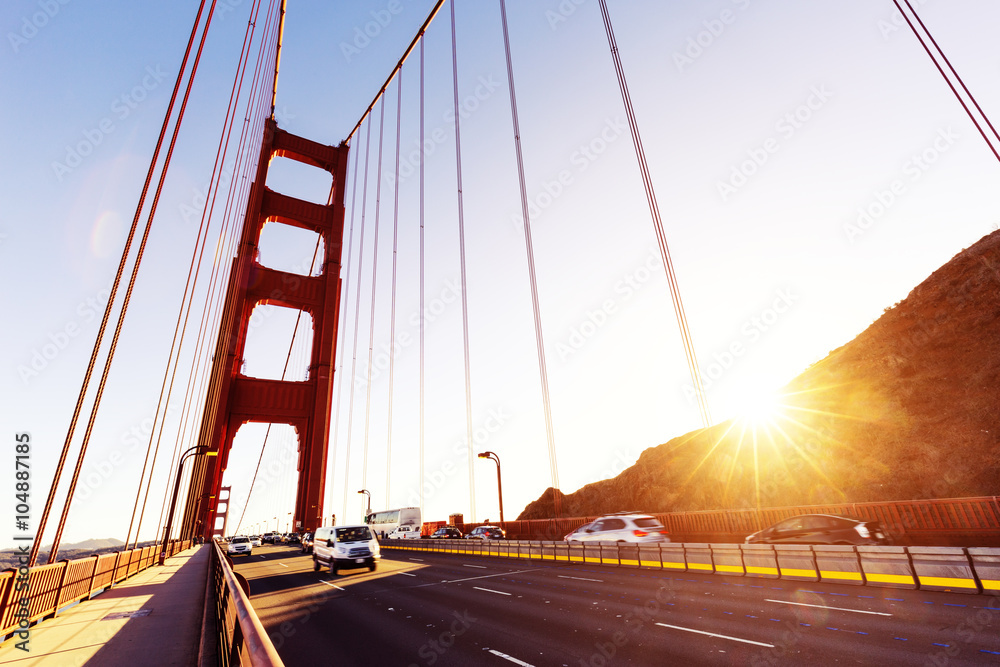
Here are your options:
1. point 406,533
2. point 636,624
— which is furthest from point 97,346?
point 406,533

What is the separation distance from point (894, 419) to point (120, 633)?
35690 mm

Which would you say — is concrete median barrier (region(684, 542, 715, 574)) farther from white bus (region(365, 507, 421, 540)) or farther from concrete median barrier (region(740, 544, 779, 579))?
white bus (region(365, 507, 421, 540))

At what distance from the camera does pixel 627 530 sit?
18078mm

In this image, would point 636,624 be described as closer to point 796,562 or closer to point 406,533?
point 796,562

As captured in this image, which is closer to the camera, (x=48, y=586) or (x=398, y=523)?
(x=48, y=586)

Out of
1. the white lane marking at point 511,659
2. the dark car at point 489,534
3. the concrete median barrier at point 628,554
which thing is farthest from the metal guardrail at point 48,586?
the dark car at point 489,534

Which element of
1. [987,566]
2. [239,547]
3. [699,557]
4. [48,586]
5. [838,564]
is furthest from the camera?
[239,547]

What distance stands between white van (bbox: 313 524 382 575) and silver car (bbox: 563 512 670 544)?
895 cm

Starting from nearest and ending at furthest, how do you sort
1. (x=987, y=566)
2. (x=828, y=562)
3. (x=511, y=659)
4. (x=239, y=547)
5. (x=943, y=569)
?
(x=511, y=659) → (x=987, y=566) → (x=943, y=569) → (x=828, y=562) → (x=239, y=547)

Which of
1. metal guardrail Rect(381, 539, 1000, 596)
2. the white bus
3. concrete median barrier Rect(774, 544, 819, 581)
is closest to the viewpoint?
metal guardrail Rect(381, 539, 1000, 596)

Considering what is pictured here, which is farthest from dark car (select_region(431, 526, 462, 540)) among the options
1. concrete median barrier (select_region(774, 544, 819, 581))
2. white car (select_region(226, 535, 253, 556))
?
concrete median barrier (select_region(774, 544, 819, 581))

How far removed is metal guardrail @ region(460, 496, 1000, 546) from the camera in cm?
1215

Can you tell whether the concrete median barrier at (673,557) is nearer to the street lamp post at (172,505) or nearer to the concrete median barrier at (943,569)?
the concrete median barrier at (943,569)

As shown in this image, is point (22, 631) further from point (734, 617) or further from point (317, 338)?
point (317, 338)
